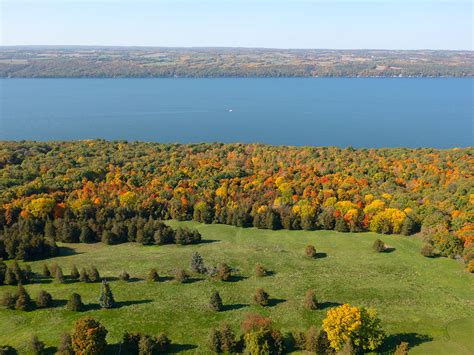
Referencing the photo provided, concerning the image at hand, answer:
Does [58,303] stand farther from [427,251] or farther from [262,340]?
[427,251]

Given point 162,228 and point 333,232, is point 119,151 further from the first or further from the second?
point 333,232

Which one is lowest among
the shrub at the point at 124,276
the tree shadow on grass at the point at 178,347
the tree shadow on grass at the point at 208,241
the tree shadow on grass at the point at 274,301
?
the tree shadow on grass at the point at 208,241

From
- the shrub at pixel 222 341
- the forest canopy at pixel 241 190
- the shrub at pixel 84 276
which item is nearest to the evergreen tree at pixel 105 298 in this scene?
the shrub at pixel 84 276

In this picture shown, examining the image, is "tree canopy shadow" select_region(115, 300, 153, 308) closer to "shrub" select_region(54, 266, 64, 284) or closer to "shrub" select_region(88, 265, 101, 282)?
"shrub" select_region(88, 265, 101, 282)

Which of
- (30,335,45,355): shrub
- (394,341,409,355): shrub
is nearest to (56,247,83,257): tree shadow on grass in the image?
(30,335,45,355): shrub

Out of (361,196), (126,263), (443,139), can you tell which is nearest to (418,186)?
(361,196)

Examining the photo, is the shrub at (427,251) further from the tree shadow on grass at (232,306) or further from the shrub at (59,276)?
the shrub at (59,276)
